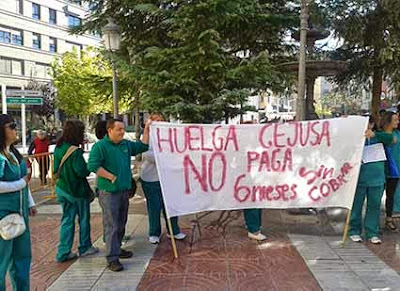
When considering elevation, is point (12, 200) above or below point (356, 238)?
above

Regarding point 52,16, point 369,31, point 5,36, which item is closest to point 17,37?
point 5,36

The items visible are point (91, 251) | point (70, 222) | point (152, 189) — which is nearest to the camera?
point (70, 222)

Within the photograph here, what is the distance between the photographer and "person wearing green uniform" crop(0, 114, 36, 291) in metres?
3.58

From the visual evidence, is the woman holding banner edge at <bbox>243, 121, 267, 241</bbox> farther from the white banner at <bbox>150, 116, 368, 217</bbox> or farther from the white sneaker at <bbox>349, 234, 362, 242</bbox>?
the white sneaker at <bbox>349, 234, 362, 242</bbox>

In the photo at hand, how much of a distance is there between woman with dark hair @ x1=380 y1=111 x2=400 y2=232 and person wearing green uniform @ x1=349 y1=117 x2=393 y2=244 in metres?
0.16

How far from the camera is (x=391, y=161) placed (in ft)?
20.4

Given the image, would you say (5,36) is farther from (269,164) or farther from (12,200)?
(12,200)

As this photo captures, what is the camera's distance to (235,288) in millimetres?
4410

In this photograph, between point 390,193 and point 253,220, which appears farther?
point 390,193

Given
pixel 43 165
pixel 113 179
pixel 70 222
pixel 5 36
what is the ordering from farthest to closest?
pixel 5 36 < pixel 43 165 < pixel 70 222 < pixel 113 179

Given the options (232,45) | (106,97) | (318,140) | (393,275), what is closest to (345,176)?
(318,140)

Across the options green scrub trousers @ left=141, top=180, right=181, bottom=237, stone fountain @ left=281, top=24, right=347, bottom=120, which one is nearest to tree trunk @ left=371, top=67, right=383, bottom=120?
stone fountain @ left=281, top=24, right=347, bottom=120

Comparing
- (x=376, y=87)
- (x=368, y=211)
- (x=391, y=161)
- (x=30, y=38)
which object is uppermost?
(x=30, y=38)

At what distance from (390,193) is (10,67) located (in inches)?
1576
